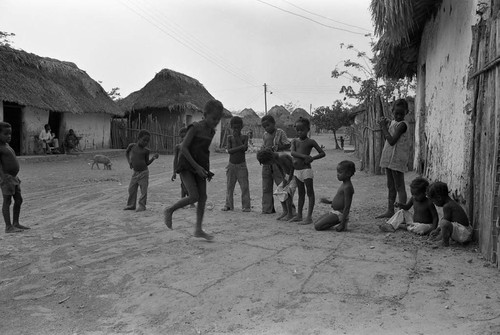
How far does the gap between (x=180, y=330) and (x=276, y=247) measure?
1.76 metres

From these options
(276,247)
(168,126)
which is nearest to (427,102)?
(276,247)

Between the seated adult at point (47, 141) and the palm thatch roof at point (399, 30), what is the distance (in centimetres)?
1254

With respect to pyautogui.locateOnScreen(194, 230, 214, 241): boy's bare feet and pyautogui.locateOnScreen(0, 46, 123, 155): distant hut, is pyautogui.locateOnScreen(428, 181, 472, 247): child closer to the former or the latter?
pyautogui.locateOnScreen(194, 230, 214, 241): boy's bare feet

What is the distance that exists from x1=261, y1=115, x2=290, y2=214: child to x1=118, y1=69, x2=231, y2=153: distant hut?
17329mm

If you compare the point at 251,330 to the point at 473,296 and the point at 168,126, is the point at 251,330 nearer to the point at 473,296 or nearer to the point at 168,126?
the point at 473,296

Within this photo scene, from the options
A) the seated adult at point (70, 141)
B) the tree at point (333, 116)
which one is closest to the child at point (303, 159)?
the seated adult at point (70, 141)

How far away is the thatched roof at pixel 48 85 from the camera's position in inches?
637

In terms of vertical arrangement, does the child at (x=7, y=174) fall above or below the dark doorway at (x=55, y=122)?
below

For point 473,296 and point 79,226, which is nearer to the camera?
point 473,296

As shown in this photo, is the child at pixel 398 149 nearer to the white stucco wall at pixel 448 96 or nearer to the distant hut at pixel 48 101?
the white stucco wall at pixel 448 96

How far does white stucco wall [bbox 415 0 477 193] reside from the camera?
556cm

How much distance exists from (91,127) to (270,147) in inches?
665

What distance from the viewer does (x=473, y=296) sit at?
9.98ft

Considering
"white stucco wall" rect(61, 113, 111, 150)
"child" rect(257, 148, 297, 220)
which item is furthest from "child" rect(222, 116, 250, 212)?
"white stucco wall" rect(61, 113, 111, 150)
